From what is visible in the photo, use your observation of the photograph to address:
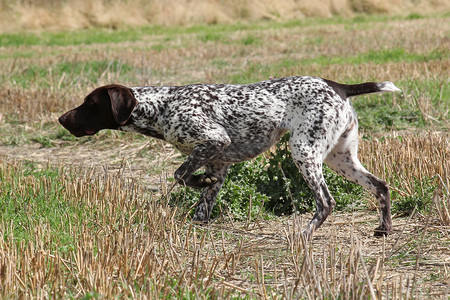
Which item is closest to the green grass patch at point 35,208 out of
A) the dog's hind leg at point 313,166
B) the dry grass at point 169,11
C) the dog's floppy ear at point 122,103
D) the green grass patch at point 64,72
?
the dog's floppy ear at point 122,103

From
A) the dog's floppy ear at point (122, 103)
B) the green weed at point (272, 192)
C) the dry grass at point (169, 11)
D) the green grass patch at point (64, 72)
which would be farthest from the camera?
the dry grass at point (169, 11)

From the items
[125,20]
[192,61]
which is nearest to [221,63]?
[192,61]

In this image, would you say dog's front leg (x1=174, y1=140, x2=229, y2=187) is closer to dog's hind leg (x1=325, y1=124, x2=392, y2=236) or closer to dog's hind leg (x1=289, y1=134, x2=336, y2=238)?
dog's hind leg (x1=289, y1=134, x2=336, y2=238)

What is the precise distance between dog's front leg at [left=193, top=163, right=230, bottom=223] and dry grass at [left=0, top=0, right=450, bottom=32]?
2835cm

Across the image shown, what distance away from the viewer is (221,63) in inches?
600

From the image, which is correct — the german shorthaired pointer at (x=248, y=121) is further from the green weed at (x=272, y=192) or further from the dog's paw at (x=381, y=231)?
the green weed at (x=272, y=192)

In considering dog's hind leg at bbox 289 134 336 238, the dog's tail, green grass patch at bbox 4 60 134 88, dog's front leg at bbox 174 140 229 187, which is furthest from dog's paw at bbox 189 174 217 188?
green grass patch at bbox 4 60 134 88

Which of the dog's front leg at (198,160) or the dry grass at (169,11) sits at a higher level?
the dog's front leg at (198,160)

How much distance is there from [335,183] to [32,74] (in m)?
9.09

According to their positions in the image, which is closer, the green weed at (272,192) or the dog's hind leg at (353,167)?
the dog's hind leg at (353,167)

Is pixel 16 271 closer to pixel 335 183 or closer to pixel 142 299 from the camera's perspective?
pixel 142 299

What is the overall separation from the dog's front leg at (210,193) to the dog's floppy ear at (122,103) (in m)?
0.85

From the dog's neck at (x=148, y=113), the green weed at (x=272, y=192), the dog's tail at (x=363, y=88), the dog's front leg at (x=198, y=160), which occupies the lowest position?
the green weed at (x=272, y=192)

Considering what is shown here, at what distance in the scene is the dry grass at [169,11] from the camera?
109 feet
